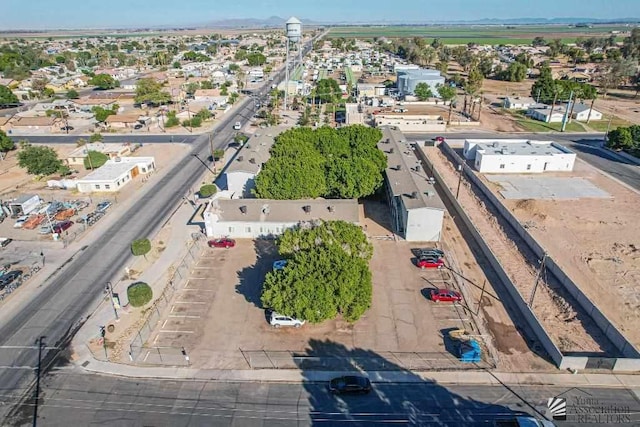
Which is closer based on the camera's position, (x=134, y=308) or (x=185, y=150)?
(x=134, y=308)

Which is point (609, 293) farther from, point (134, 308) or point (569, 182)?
point (134, 308)

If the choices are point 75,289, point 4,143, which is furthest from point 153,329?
point 4,143

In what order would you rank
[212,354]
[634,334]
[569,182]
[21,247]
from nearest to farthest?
[212,354] < [634,334] < [21,247] < [569,182]

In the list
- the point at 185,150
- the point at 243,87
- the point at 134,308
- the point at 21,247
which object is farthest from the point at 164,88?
the point at 134,308

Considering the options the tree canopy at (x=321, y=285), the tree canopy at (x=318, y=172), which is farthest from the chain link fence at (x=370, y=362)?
the tree canopy at (x=318, y=172)

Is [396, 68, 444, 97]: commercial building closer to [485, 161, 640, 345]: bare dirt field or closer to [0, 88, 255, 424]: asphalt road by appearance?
[485, 161, 640, 345]: bare dirt field

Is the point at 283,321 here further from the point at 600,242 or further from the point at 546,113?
the point at 546,113
